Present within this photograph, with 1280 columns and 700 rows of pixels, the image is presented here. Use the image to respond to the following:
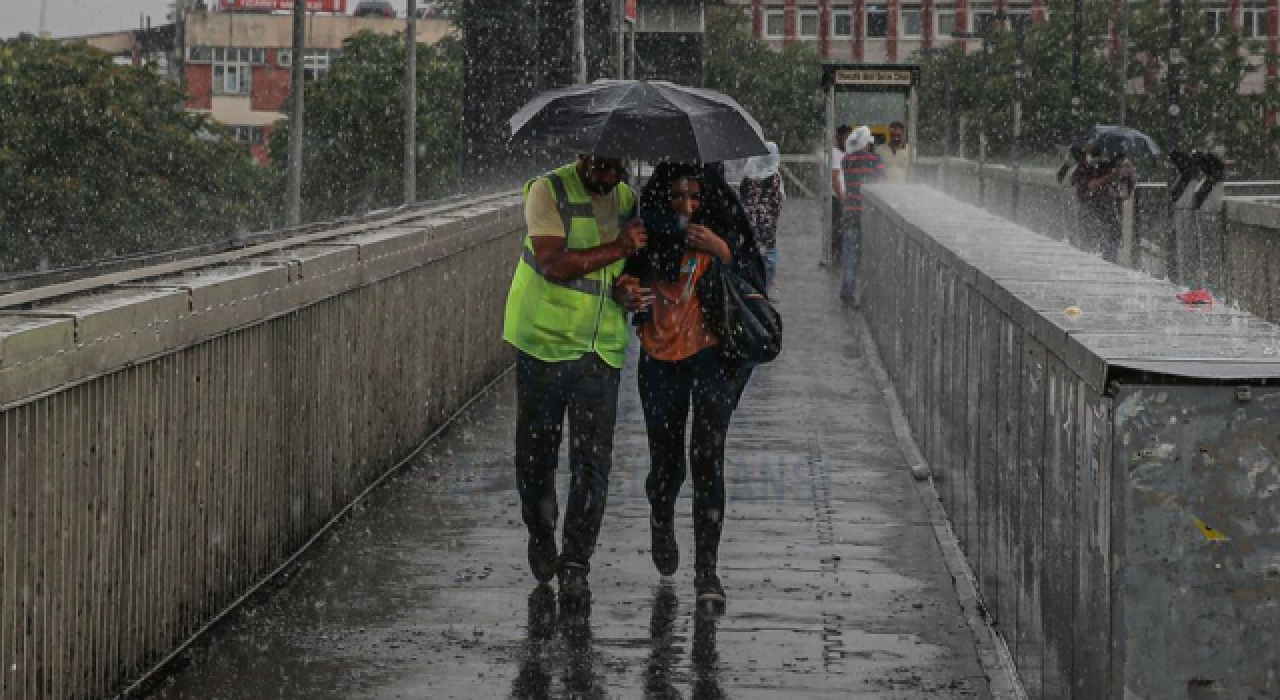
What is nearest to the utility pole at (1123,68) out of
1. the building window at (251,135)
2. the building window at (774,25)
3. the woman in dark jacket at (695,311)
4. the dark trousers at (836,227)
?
the dark trousers at (836,227)

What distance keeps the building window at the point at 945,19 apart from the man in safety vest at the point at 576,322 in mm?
130591

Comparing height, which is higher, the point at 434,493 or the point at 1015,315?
the point at 1015,315

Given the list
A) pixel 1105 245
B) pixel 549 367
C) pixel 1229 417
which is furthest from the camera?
pixel 1105 245

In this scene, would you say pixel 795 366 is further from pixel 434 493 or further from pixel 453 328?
pixel 434 493

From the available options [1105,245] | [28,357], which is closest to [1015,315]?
[28,357]

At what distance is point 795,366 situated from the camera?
18.6 meters

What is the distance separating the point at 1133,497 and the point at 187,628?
3.53m

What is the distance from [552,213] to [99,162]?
2874 inches

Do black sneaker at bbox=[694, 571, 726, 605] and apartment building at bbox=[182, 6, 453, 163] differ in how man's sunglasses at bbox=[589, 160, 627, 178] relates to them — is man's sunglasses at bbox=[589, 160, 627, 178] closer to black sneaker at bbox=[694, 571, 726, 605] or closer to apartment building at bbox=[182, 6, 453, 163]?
black sneaker at bbox=[694, 571, 726, 605]

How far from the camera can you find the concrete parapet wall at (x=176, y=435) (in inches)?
259

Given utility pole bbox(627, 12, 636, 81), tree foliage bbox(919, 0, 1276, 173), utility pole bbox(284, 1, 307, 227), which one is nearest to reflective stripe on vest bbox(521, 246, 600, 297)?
utility pole bbox(627, 12, 636, 81)

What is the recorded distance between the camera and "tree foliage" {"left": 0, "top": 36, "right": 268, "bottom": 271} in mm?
78062

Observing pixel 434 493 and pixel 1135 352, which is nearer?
pixel 1135 352

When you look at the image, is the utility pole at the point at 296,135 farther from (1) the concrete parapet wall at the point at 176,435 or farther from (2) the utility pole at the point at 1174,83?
(1) the concrete parapet wall at the point at 176,435
